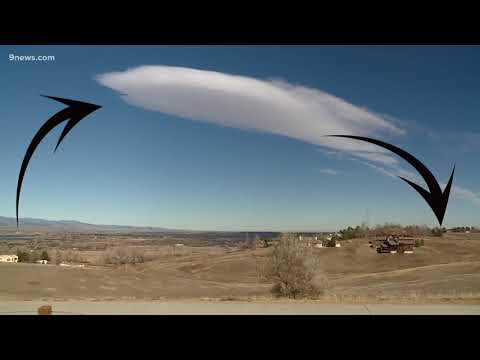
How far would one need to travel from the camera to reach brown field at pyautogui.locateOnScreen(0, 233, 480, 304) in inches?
1129

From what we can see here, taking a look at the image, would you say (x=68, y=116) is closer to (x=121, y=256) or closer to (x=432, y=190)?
(x=432, y=190)

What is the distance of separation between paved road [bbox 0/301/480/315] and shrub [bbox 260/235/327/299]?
954cm

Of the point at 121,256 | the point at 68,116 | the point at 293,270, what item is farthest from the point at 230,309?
the point at 121,256

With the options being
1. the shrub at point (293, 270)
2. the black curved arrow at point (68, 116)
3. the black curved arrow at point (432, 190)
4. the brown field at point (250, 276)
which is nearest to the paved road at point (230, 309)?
the brown field at point (250, 276)

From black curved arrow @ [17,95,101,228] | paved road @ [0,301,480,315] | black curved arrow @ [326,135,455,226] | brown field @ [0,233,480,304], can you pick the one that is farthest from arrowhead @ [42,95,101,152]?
brown field @ [0,233,480,304]

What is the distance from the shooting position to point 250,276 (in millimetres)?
57688

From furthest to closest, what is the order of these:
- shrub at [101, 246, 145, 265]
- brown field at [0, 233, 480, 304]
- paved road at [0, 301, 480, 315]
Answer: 1. shrub at [101, 246, 145, 265]
2. brown field at [0, 233, 480, 304]
3. paved road at [0, 301, 480, 315]

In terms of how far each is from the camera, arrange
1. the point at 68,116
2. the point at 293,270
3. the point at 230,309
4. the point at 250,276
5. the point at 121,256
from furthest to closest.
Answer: the point at 121,256 → the point at 250,276 → the point at 293,270 → the point at 68,116 → the point at 230,309

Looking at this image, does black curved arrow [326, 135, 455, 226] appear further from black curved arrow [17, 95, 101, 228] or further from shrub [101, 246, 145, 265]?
shrub [101, 246, 145, 265]

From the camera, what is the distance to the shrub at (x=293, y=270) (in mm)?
19759

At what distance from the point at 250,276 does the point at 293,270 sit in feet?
127
